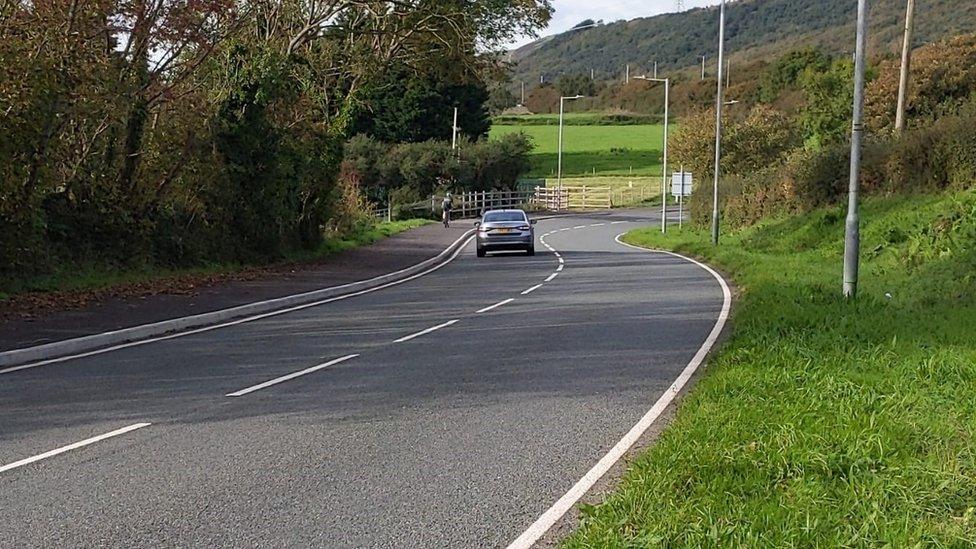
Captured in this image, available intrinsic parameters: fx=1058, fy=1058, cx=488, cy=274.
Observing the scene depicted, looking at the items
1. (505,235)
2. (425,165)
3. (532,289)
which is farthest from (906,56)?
(425,165)

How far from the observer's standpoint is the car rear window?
37.3 m

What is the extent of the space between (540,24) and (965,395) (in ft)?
78.5

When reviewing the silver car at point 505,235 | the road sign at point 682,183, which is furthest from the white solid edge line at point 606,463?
the road sign at point 682,183

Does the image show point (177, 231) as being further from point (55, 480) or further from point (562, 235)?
point (562, 235)

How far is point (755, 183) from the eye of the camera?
45125 millimetres

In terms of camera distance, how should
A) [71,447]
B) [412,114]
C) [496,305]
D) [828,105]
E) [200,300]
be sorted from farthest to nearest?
[412,114] < [828,105] < [496,305] < [200,300] < [71,447]

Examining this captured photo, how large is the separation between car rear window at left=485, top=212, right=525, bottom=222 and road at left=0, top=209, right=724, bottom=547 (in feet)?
64.9

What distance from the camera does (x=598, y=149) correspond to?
11906cm

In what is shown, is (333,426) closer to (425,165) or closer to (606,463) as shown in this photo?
→ (606,463)

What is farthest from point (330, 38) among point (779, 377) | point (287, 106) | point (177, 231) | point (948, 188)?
point (779, 377)

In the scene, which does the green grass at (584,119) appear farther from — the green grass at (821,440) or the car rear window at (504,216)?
the green grass at (821,440)

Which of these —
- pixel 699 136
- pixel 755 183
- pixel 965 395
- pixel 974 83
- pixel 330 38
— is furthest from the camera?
pixel 699 136

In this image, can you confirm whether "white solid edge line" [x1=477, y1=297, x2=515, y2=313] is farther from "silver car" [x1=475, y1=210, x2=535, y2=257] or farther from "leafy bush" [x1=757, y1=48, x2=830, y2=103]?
"leafy bush" [x1=757, y1=48, x2=830, y2=103]

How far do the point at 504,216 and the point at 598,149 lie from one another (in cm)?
8313
